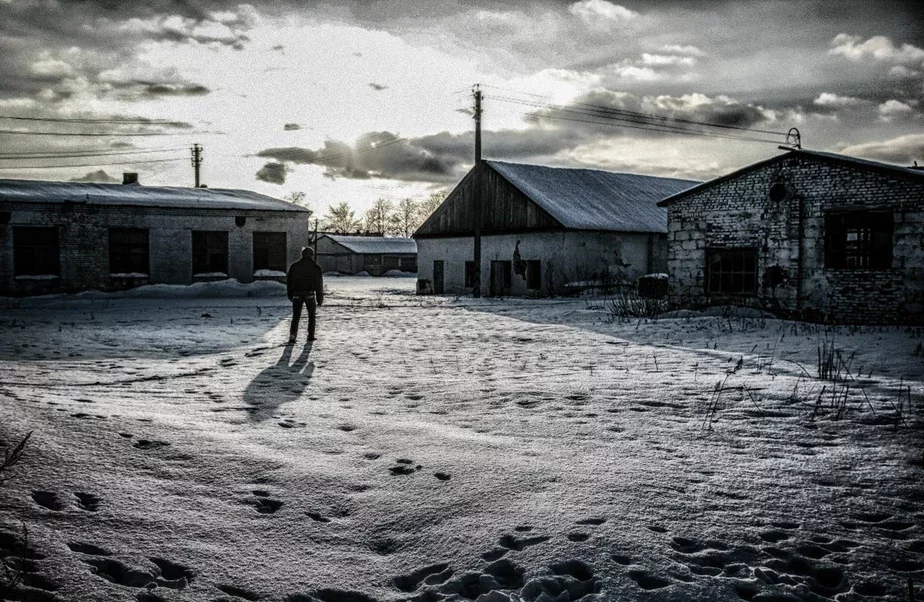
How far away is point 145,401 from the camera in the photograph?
5.56 metres

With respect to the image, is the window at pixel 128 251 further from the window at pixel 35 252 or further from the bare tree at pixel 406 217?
the bare tree at pixel 406 217

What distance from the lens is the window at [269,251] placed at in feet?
76.2

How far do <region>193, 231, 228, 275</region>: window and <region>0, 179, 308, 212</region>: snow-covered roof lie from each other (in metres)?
1.12

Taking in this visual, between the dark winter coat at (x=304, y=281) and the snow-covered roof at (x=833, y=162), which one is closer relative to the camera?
the dark winter coat at (x=304, y=281)

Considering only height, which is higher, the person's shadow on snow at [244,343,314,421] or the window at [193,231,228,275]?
the window at [193,231,228,275]

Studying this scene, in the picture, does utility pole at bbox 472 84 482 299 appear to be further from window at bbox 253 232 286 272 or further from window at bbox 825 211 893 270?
window at bbox 825 211 893 270

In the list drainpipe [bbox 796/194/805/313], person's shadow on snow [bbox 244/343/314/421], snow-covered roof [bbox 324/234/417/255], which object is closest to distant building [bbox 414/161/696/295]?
drainpipe [bbox 796/194/805/313]

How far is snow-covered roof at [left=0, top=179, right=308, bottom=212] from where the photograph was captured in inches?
796

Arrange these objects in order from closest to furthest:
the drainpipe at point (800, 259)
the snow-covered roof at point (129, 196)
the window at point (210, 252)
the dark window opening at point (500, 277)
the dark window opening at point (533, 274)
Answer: the drainpipe at point (800, 259) → the snow-covered roof at point (129, 196) → the window at point (210, 252) → the dark window opening at point (533, 274) → the dark window opening at point (500, 277)

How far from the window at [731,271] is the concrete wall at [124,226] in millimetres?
15240

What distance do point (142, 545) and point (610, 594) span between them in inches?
86.8

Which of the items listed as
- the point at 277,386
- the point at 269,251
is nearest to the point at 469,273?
the point at 269,251

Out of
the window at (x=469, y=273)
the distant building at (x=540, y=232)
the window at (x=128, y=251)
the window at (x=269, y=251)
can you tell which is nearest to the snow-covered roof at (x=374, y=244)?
the distant building at (x=540, y=232)

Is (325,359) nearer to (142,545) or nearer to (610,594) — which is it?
(142,545)
